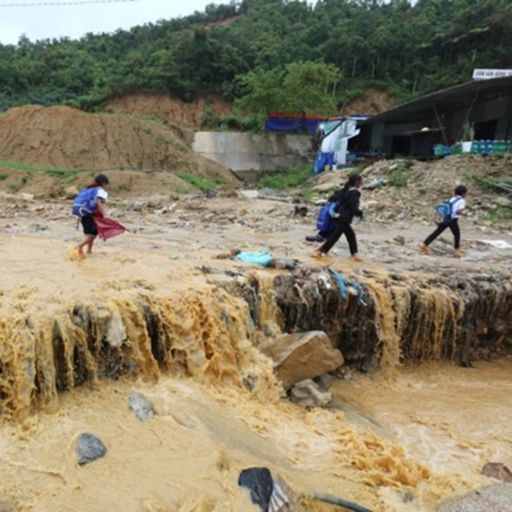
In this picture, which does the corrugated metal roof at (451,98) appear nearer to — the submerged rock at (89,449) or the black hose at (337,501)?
the black hose at (337,501)

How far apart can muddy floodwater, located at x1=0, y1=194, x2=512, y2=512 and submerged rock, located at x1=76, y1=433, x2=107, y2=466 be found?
66 millimetres

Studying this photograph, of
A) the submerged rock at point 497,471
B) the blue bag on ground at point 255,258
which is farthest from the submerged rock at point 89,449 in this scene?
the blue bag on ground at point 255,258

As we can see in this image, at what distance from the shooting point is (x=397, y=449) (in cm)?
468

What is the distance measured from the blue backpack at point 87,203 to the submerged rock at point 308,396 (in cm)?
367

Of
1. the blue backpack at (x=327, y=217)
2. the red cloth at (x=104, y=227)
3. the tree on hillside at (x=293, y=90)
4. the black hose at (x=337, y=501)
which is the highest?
the tree on hillside at (x=293, y=90)

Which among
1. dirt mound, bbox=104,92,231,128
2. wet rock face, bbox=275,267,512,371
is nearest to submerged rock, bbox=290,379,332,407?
wet rock face, bbox=275,267,512,371

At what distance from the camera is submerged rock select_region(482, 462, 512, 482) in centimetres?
450

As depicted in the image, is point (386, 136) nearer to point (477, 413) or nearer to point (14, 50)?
point (477, 413)

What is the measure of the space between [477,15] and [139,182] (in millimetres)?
31560

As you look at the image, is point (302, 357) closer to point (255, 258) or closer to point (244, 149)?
point (255, 258)

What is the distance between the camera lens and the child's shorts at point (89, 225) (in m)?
6.94

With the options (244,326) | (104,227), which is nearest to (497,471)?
(244,326)

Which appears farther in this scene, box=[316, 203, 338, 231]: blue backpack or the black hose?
box=[316, 203, 338, 231]: blue backpack

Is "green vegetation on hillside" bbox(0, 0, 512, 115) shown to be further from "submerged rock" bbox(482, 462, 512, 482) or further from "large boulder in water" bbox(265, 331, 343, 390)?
"submerged rock" bbox(482, 462, 512, 482)
